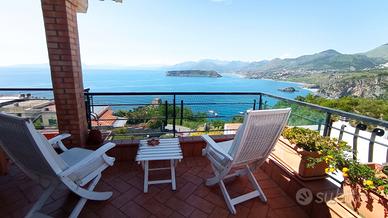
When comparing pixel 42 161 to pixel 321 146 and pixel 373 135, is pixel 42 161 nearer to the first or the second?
pixel 321 146

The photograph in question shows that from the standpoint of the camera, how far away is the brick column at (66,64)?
2.05m

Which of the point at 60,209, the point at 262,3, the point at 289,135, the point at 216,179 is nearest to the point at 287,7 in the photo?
the point at 262,3

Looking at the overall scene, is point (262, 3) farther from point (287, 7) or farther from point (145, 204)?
point (145, 204)

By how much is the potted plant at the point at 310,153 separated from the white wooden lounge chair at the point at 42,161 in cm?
187

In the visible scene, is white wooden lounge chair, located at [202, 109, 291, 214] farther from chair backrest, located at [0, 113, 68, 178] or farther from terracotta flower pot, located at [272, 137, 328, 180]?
chair backrest, located at [0, 113, 68, 178]

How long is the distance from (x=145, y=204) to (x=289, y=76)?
22.6 meters

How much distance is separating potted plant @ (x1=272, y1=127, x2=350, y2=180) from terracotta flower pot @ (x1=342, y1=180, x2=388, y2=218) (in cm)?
19

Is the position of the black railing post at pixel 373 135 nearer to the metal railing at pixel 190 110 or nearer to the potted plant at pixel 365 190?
the metal railing at pixel 190 110

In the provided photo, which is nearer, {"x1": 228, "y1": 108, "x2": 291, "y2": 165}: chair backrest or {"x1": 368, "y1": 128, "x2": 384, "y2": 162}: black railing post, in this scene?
{"x1": 228, "y1": 108, "x2": 291, "y2": 165}: chair backrest

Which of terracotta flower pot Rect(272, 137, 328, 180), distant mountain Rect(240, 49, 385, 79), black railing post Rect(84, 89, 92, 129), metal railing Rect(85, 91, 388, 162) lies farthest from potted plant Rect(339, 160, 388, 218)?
distant mountain Rect(240, 49, 385, 79)

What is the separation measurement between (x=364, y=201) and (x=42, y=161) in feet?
7.55

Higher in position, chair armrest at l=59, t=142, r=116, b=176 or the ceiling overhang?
the ceiling overhang

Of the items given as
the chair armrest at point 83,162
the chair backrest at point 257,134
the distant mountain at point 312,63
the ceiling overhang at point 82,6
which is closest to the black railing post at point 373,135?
the chair backrest at point 257,134

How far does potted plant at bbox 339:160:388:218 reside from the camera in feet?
4.06
